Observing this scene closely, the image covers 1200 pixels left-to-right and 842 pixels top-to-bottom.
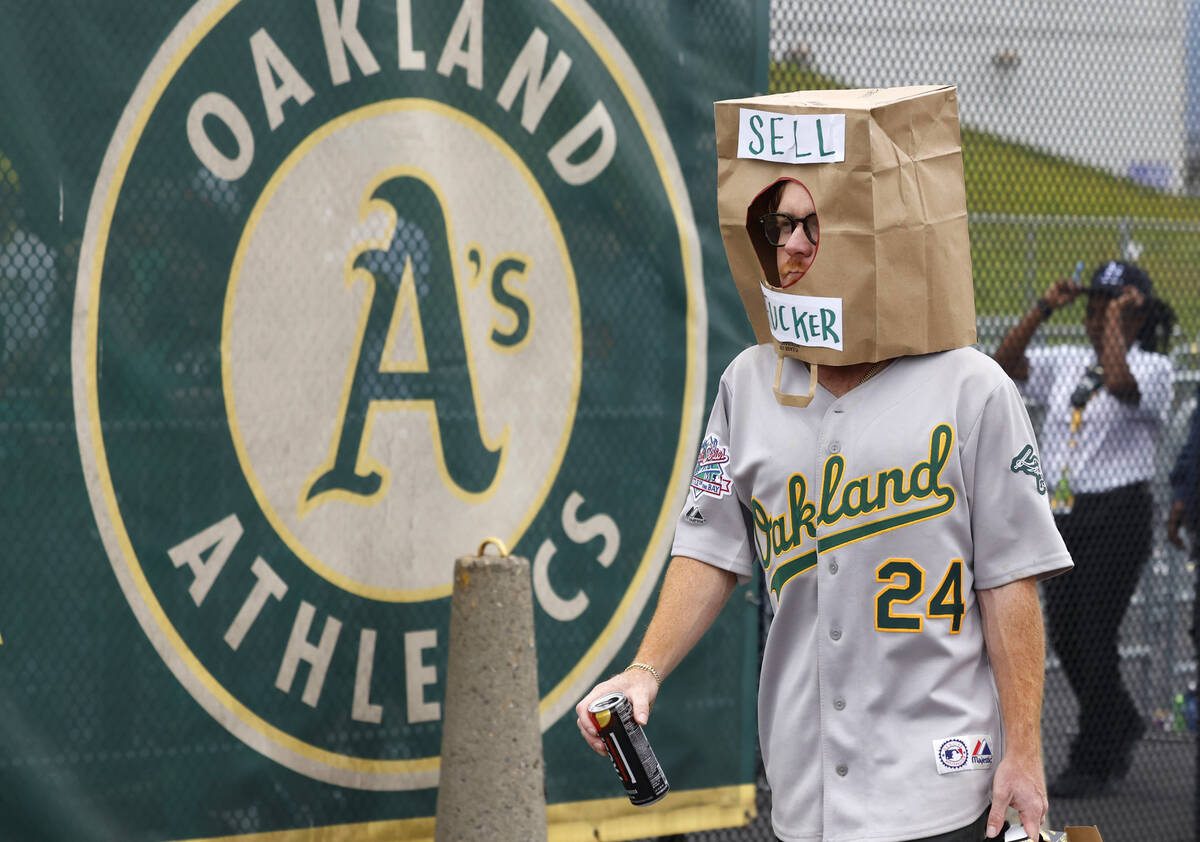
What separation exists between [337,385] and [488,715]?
104 centimetres

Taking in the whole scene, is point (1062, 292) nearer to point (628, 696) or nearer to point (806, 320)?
point (806, 320)

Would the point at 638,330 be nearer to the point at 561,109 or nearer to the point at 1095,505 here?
the point at 561,109

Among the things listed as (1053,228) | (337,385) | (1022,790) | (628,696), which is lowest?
(1022,790)

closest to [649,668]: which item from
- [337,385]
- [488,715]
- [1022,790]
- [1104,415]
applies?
[1022,790]

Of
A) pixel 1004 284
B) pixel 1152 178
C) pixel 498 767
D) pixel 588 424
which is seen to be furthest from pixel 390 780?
pixel 1152 178

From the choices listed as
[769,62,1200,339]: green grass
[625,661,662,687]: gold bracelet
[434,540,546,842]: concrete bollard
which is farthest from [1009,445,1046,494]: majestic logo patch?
[769,62,1200,339]: green grass

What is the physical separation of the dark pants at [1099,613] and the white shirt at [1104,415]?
0.10m

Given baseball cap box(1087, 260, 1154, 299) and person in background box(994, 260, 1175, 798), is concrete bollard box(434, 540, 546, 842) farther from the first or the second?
baseball cap box(1087, 260, 1154, 299)

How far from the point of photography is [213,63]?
424 cm

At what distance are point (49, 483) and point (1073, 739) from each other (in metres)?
3.98

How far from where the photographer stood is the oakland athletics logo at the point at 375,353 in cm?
419

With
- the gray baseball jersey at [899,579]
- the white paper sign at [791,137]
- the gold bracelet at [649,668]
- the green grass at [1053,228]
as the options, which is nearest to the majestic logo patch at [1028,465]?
the gray baseball jersey at [899,579]

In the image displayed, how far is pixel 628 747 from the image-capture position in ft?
8.55

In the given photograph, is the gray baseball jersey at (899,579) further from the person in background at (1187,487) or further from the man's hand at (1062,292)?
the person in background at (1187,487)
